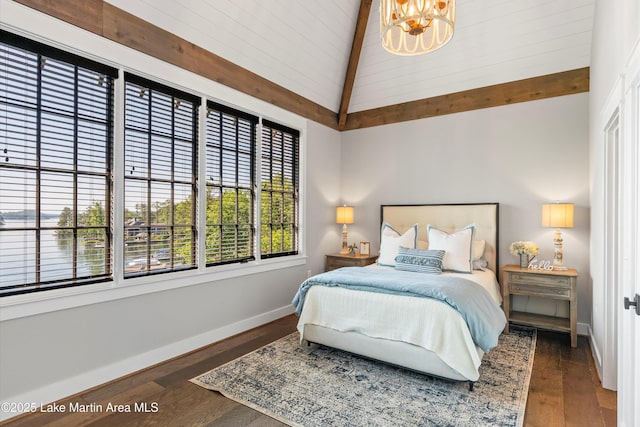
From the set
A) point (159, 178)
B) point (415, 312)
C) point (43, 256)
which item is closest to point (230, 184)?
point (159, 178)

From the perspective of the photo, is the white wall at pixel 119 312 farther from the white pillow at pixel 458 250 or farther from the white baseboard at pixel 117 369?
the white pillow at pixel 458 250

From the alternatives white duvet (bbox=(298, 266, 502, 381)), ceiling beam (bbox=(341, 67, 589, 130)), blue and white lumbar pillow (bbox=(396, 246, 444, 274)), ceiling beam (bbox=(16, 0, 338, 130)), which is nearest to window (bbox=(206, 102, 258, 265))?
ceiling beam (bbox=(16, 0, 338, 130))

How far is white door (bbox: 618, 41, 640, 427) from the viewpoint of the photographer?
1.71 metres

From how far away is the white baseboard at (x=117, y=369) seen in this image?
91.3 inches

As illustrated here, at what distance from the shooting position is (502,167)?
14.2 ft

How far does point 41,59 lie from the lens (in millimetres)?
2402

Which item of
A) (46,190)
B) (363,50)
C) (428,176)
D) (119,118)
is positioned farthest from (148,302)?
(363,50)

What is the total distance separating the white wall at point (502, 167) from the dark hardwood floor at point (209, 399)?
4.31 feet

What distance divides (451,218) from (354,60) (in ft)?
8.29

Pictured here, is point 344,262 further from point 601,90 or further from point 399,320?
point 601,90

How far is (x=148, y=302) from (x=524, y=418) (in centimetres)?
294

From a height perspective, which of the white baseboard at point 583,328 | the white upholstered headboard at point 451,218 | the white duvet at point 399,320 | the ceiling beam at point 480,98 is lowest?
the white baseboard at point 583,328

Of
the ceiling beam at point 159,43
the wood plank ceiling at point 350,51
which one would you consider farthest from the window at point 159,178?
the wood plank ceiling at point 350,51

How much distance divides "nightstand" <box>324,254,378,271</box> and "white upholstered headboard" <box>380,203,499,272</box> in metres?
0.60
